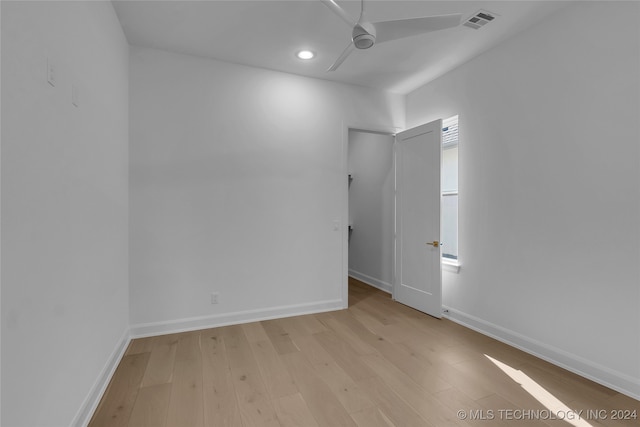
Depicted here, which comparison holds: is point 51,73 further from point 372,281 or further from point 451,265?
point 372,281

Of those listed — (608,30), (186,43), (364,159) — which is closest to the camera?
(608,30)

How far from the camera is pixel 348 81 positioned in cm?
382

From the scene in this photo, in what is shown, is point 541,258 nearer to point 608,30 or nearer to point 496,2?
point 608,30

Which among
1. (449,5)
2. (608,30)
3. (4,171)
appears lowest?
(4,171)

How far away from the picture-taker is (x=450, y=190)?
368cm

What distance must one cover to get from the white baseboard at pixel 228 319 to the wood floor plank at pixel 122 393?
1.27 feet

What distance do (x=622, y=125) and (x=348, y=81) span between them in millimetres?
2655

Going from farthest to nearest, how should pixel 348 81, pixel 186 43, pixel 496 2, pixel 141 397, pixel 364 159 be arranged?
1. pixel 364 159
2. pixel 348 81
3. pixel 186 43
4. pixel 496 2
5. pixel 141 397

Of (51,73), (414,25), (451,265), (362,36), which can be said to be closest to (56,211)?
(51,73)

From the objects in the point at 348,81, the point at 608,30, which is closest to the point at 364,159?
the point at 348,81

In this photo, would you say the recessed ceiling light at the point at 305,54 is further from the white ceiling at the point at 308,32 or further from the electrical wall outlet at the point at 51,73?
the electrical wall outlet at the point at 51,73

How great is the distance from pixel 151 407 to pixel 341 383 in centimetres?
125

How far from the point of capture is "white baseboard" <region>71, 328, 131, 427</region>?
5.70 feet

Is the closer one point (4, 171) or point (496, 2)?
point (4, 171)
